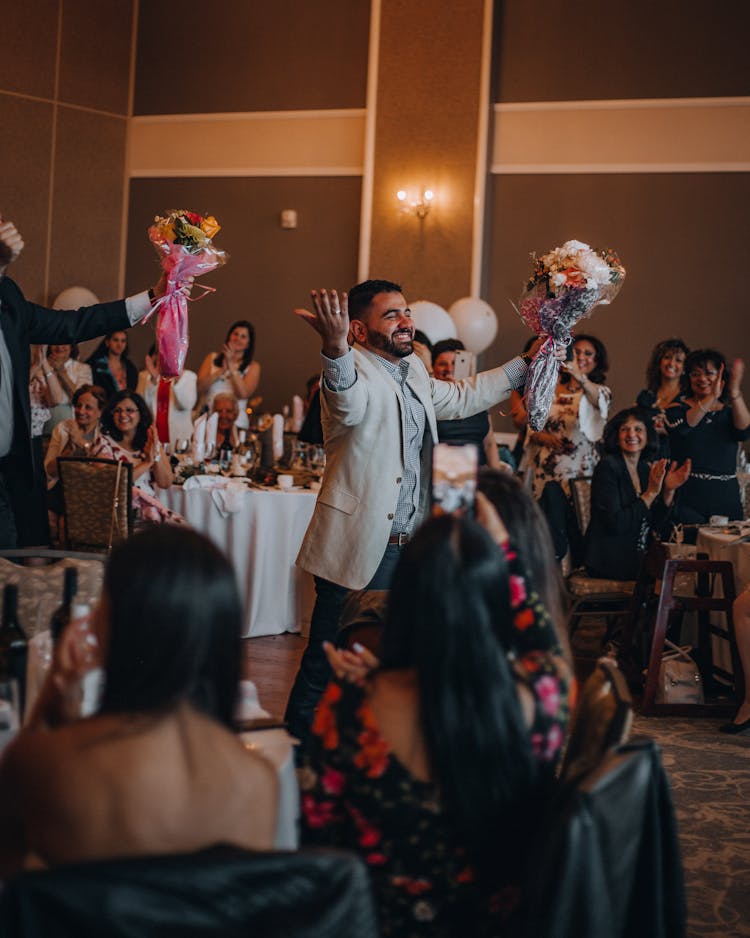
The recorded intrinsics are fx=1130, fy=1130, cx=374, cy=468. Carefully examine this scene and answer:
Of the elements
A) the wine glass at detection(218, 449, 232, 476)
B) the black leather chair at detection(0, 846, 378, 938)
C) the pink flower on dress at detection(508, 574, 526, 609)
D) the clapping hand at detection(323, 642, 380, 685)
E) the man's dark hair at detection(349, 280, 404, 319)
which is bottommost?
the black leather chair at detection(0, 846, 378, 938)

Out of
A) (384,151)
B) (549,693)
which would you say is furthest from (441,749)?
(384,151)

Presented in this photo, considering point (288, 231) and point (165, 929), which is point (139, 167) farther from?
point (165, 929)

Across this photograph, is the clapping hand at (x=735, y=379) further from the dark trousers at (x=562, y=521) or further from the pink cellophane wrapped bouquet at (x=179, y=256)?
the pink cellophane wrapped bouquet at (x=179, y=256)

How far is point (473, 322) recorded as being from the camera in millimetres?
8836

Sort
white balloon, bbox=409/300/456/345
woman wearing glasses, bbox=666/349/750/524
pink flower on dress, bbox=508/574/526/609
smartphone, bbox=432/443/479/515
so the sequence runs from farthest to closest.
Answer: white balloon, bbox=409/300/456/345 < woman wearing glasses, bbox=666/349/750/524 < pink flower on dress, bbox=508/574/526/609 < smartphone, bbox=432/443/479/515

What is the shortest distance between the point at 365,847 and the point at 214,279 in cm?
944

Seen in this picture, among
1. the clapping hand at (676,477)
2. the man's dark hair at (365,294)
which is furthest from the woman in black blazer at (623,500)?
the man's dark hair at (365,294)

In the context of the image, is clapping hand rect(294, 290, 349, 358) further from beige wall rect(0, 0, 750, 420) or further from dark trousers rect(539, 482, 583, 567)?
beige wall rect(0, 0, 750, 420)

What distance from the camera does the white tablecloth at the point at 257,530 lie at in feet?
19.5

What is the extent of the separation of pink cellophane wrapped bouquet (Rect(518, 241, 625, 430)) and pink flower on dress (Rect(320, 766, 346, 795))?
2219 mm

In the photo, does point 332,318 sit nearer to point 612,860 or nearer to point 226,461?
point 612,860

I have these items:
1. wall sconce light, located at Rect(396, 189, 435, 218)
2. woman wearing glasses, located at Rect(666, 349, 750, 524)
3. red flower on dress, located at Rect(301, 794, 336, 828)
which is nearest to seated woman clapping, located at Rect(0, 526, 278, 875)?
red flower on dress, located at Rect(301, 794, 336, 828)

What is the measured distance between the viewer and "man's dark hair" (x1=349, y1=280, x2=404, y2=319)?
3629 mm

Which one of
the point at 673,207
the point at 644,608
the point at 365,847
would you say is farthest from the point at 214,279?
the point at 365,847
